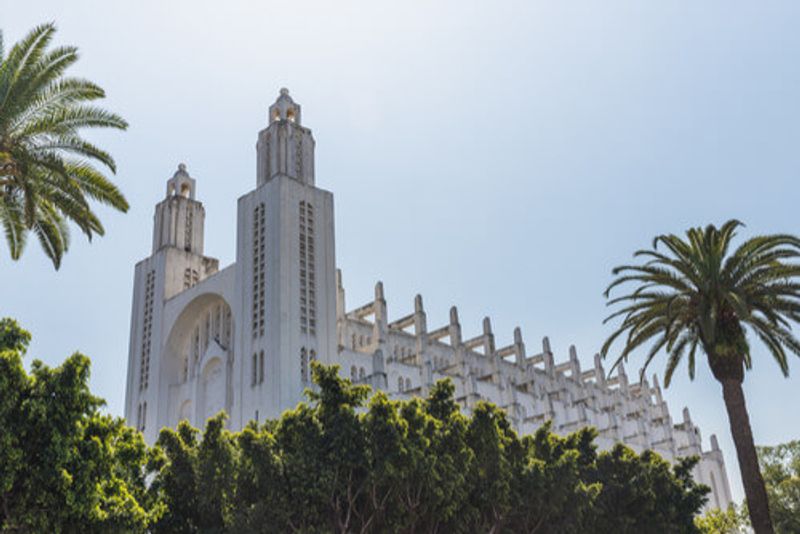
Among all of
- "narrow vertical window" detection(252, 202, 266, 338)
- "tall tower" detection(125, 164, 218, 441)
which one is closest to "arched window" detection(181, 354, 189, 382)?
"tall tower" detection(125, 164, 218, 441)

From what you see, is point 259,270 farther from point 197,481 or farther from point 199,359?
point 197,481

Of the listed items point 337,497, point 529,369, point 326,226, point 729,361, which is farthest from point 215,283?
point 729,361

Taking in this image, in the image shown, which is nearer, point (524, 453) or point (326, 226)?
point (524, 453)

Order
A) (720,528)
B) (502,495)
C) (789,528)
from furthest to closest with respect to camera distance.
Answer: (720,528) < (789,528) < (502,495)

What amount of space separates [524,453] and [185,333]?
111 ft

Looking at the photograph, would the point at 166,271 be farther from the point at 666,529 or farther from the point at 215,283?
the point at 666,529

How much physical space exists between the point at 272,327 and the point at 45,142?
28300 mm

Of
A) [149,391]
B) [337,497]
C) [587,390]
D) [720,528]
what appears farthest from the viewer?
[587,390]

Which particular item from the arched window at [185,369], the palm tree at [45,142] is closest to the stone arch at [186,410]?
the arched window at [185,369]

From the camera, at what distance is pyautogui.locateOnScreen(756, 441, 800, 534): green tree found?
133 feet

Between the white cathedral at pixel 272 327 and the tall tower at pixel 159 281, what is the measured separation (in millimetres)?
85

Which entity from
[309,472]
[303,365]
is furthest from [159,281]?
[309,472]

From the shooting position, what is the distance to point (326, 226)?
51.6 meters

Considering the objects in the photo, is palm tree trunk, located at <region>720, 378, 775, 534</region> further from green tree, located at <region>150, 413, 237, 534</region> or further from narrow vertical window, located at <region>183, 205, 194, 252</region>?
narrow vertical window, located at <region>183, 205, 194, 252</region>
